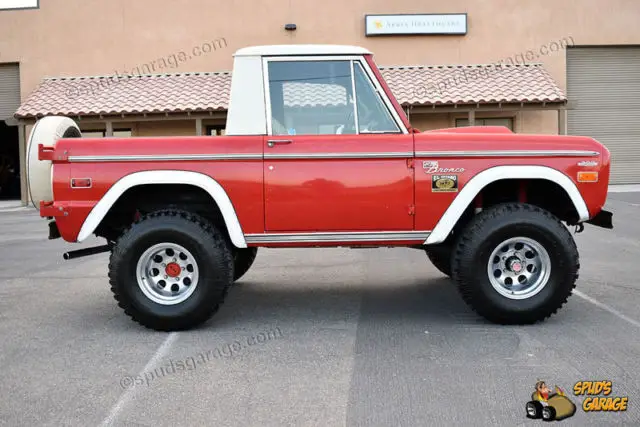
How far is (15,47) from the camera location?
25078 millimetres

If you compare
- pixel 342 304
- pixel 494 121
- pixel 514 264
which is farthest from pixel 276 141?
pixel 494 121

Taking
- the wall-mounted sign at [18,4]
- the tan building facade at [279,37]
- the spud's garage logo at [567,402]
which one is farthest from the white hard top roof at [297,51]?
the wall-mounted sign at [18,4]

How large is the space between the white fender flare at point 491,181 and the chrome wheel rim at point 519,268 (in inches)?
16.8

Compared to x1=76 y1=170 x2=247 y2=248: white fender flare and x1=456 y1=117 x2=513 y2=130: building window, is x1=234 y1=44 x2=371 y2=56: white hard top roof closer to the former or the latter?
x1=76 y1=170 x2=247 y2=248: white fender flare

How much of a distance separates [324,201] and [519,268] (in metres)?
1.61

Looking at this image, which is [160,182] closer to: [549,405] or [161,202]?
[161,202]

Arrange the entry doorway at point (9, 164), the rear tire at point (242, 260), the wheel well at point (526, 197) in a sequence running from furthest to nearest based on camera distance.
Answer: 1. the entry doorway at point (9, 164)
2. the rear tire at point (242, 260)
3. the wheel well at point (526, 197)

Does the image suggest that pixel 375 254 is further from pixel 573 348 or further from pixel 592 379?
pixel 592 379

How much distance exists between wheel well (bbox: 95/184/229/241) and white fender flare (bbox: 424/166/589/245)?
Answer: 6.04ft

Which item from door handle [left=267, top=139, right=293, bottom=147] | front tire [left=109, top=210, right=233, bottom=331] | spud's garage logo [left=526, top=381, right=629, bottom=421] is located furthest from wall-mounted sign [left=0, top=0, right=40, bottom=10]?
spud's garage logo [left=526, top=381, right=629, bottom=421]

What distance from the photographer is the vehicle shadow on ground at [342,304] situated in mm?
5641

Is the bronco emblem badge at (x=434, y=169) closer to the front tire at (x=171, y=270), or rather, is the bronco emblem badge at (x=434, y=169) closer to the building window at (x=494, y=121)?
the front tire at (x=171, y=270)

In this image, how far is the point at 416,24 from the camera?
2466 cm

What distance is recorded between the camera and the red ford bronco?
17.1 ft
